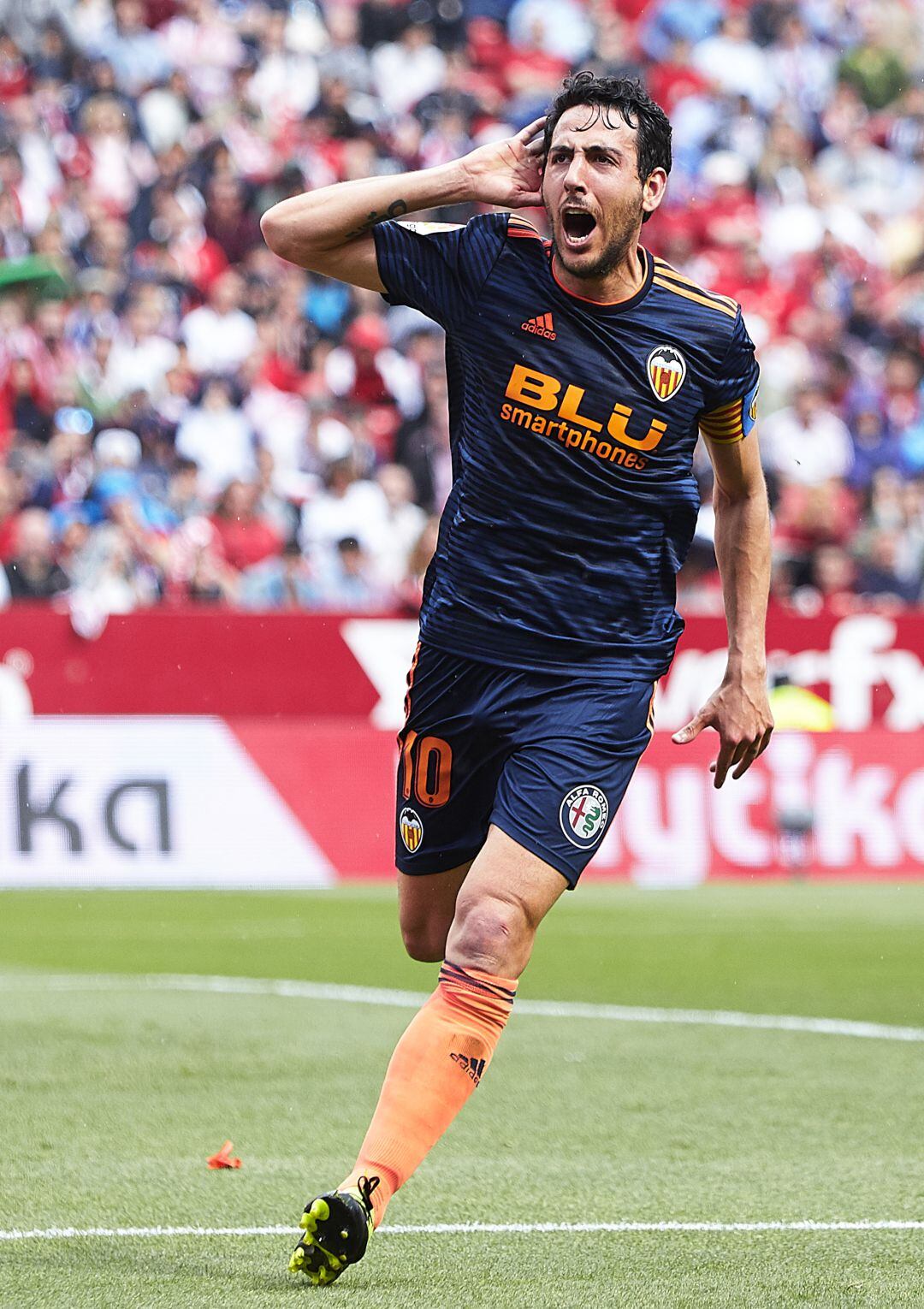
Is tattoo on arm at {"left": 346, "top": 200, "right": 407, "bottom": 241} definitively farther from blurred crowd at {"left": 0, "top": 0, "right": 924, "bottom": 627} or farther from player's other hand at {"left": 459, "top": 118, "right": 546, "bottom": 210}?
blurred crowd at {"left": 0, "top": 0, "right": 924, "bottom": 627}

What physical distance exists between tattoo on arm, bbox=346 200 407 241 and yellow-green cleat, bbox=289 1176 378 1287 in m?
2.11

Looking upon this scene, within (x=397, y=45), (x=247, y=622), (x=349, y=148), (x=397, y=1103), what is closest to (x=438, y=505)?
(x=247, y=622)

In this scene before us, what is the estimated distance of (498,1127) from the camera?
6242 mm

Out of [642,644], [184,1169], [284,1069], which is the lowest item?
[284,1069]

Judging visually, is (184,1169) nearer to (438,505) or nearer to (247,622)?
(247,622)

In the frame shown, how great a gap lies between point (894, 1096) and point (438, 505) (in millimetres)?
10320

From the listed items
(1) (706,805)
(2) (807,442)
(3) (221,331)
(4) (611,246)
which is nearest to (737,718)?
(4) (611,246)

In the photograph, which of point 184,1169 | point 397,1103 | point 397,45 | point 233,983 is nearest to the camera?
point 397,1103

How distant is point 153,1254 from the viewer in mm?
4500

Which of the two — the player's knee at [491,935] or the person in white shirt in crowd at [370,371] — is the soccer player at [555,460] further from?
the person in white shirt in crowd at [370,371]

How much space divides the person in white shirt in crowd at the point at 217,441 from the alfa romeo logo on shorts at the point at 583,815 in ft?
39.2

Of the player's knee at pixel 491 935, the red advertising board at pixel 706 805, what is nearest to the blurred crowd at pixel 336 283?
the red advertising board at pixel 706 805

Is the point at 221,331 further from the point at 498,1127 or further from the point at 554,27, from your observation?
the point at 498,1127

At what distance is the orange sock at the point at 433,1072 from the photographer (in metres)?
4.23
